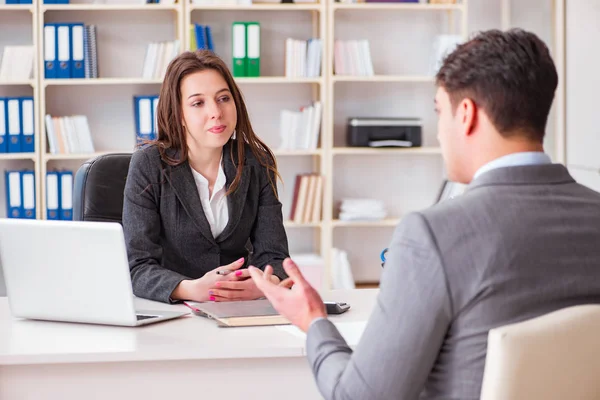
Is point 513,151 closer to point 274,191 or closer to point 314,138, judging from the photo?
point 274,191

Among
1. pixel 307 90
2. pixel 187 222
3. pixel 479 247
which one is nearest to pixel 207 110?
pixel 187 222

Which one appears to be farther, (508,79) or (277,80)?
(277,80)

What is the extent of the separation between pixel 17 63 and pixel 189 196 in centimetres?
270

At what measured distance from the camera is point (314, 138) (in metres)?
4.72

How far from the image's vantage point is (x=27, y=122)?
4.54 meters

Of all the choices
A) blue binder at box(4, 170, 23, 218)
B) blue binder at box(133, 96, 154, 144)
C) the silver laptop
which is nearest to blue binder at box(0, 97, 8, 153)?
blue binder at box(4, 170, 23, 218)

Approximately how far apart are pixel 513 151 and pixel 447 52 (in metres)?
0.18

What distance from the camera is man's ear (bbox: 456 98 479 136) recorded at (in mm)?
1131

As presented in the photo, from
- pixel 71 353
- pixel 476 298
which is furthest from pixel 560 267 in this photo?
pixel 71 353

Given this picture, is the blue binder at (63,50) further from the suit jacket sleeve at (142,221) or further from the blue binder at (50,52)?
the suit jacket sleeve at (142,221)

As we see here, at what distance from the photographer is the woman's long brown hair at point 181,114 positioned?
238 centimetres

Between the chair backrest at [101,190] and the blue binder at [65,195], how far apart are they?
2088mm

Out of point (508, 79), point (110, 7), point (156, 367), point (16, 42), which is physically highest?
point (110, 7)

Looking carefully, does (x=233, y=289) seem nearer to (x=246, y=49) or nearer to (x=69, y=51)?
(x=246, y=49)
